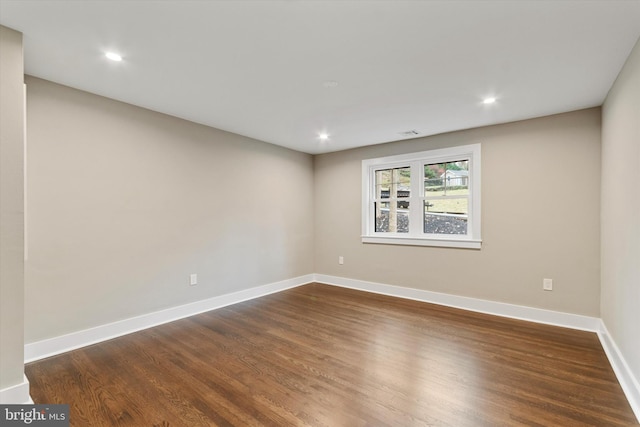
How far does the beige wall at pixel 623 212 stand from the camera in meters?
1.95

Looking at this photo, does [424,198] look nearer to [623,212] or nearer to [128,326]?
[623,212]

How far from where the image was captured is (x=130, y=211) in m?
3.10

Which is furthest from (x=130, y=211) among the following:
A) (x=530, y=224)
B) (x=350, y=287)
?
(x=530, y=224)

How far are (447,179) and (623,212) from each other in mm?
2073

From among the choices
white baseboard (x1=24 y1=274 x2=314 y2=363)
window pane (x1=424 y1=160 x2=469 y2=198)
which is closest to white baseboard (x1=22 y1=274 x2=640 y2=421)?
white baseboard (x1=24 y1=274 x2=314 y2=363)

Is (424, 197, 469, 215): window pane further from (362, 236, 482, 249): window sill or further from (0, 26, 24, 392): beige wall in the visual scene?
(0, 26, 24, 392): beige wall

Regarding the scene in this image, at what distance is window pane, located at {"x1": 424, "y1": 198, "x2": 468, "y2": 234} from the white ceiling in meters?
1.29

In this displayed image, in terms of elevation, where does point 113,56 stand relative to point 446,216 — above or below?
above

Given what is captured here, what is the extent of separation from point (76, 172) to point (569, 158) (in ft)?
16.6

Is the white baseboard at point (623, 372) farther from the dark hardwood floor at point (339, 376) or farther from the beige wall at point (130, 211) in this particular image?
the beige wall at point (130, 211)

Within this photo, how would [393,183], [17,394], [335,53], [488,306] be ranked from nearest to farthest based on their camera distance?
1. [17,394]
2. [335,53]
3. [488,306]
4. [393,183]

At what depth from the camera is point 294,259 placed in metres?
5.13

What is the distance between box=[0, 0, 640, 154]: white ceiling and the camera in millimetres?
1669

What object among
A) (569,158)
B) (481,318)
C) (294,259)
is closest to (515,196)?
(569,158)
